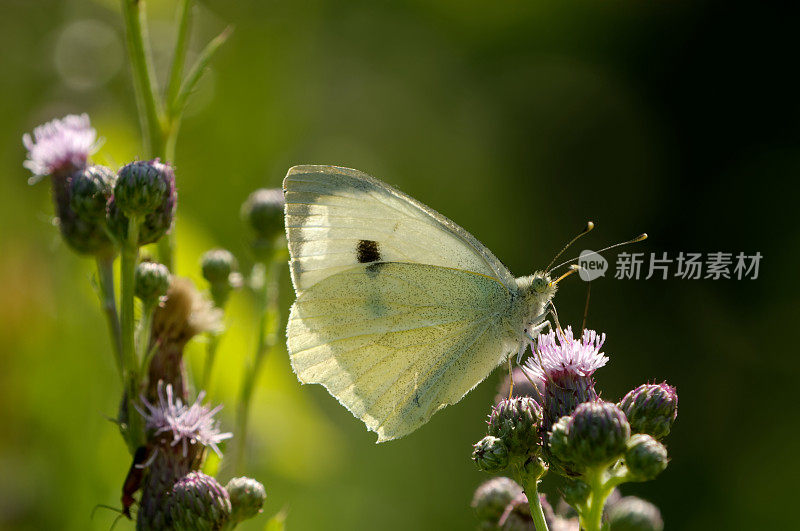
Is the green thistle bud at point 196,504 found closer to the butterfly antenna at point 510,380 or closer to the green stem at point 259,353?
the green stem at point 259,353

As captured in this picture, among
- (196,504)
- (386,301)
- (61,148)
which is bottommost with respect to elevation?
(196,504)

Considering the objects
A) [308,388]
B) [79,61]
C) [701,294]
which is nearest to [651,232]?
[701,294]

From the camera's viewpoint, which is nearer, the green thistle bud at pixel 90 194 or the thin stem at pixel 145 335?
the thin stem at pixel 145 335

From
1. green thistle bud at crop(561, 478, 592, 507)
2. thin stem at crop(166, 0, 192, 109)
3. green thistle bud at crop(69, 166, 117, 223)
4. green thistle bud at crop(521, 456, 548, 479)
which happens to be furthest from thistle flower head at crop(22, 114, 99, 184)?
green thistle bud at crop(561, 478, 592, 507)

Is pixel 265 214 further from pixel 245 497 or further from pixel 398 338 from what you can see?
pixel 245 497

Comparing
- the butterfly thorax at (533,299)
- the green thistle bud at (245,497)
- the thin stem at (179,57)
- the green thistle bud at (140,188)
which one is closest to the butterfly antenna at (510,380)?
the butterfly thorax at (533,299)

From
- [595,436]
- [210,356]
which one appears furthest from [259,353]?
[595,436]

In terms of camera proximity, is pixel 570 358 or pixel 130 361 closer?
pixel 130 361
